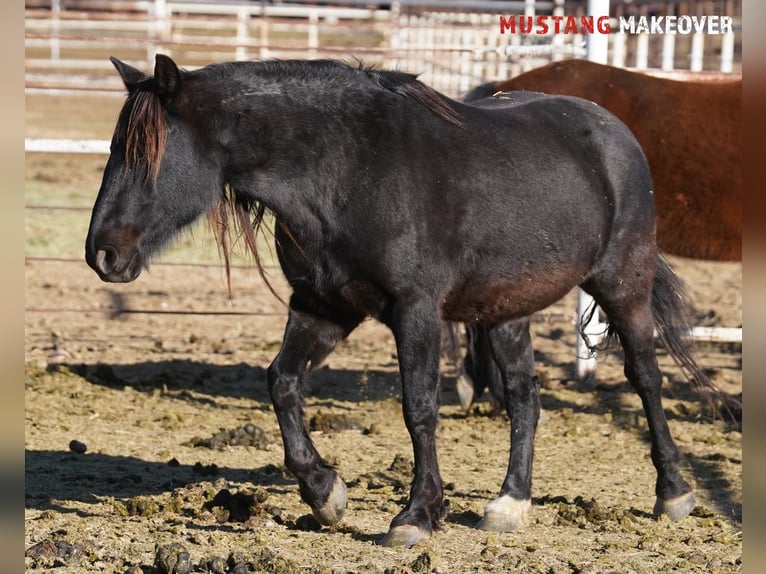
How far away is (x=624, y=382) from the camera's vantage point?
21.5 feet

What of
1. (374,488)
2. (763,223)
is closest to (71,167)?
(374,488)

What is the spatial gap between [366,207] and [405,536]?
1.13m

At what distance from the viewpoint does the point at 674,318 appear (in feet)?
15.3

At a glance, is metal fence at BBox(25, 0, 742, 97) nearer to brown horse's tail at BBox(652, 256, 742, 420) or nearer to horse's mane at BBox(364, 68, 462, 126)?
brown horse's tail at BBox(652, 256, 742, 420)

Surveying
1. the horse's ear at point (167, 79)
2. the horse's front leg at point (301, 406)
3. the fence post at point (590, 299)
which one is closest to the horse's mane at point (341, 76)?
the horse's ear at point (167, 79)

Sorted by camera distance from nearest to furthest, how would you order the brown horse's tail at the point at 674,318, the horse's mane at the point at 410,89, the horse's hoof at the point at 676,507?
the horse's mane at the point at 410,89
the horse's hoof at the point at 676,507
the brown horse's tail at the point at 674,318

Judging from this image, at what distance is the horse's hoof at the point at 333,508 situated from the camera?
3.72 meters

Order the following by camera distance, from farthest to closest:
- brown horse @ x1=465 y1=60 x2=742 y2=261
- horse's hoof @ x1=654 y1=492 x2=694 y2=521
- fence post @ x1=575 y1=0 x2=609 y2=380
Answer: fence post @ x1=575 y1=0 x2=609 y2=380 → brown horse @ x1=465 y1=60 x2=742 y2=261 → horse's hoof @ x1=654 y1=492 x2=694 y2=521

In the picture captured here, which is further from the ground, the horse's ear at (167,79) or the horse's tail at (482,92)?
the horse's ear at (167,79)

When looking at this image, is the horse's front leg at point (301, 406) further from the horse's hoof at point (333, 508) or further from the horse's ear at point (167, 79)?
the horse's ear at point (167, 79)

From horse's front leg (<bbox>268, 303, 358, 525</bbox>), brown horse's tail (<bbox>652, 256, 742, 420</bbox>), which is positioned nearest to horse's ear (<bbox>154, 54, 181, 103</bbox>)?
horse's front leg (<bbox>268, 303, 358, 525</bbox>)

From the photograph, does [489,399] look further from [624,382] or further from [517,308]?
[517,308]

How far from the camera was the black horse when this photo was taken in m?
3.48

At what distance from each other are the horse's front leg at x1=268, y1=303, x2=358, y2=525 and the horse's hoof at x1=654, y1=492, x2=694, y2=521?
129 centimetres
